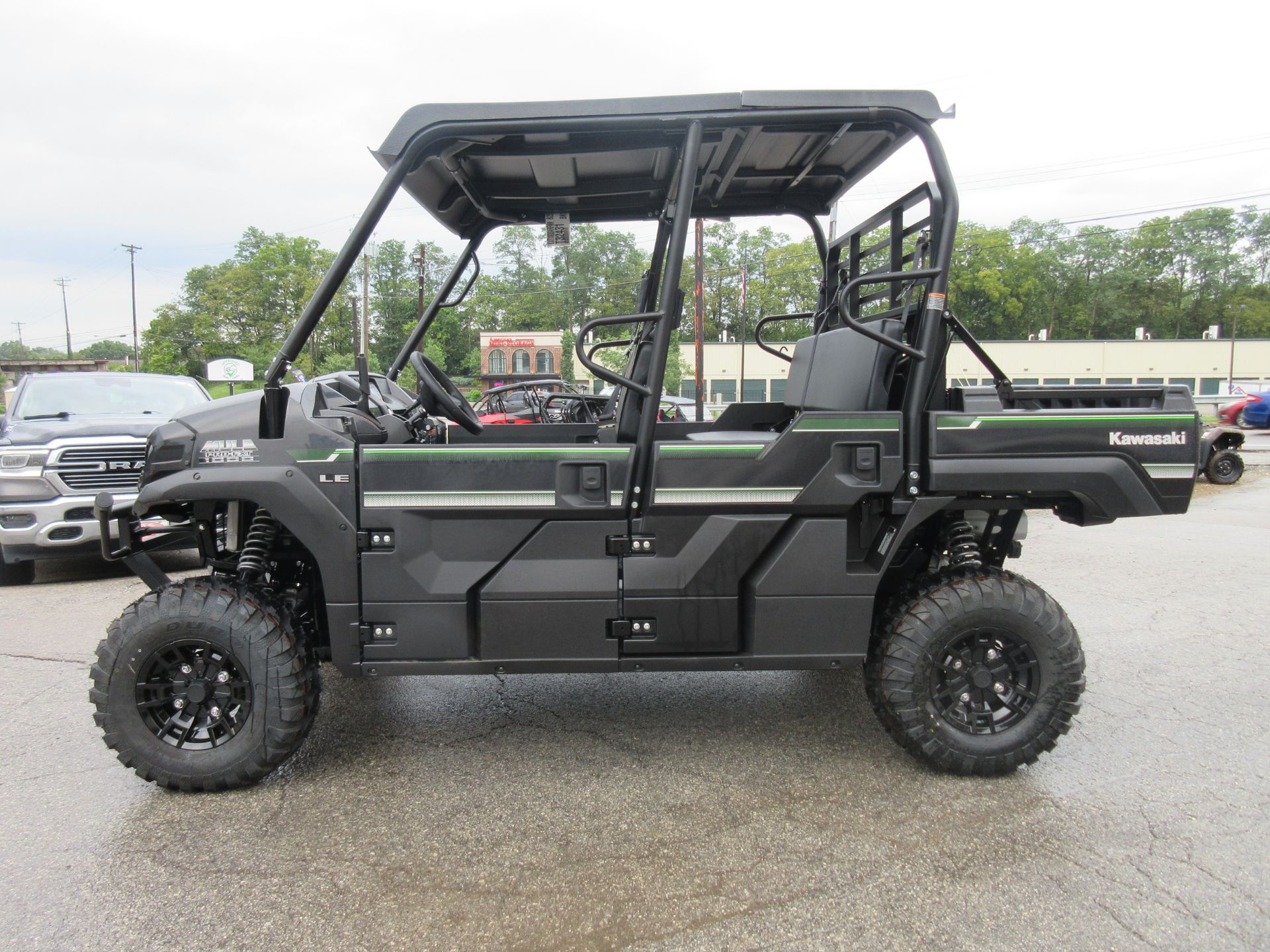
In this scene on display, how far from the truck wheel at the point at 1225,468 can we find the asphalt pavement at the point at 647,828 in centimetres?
1083

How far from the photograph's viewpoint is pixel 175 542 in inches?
137

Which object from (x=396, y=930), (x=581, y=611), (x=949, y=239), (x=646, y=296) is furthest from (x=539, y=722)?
(x=949, y=239)

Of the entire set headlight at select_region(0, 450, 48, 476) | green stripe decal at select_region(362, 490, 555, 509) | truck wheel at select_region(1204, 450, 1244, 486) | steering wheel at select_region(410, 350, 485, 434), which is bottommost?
truck wheel at select_region(1204, 450, 1244, 486)

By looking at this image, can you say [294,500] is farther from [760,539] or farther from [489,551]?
[760,539]

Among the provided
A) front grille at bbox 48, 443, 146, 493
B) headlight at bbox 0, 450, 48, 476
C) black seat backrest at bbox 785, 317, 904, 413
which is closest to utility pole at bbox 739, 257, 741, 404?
front grille at bbox 48, 443, 146, 493

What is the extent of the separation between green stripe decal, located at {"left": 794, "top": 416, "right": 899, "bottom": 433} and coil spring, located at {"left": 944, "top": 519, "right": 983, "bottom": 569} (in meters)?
0.66

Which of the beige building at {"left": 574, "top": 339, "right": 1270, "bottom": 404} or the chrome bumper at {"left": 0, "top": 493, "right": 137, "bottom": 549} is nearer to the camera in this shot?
the chrome bumper at {"left": 0, "top": 493, "right": 137, "bottom": 549}

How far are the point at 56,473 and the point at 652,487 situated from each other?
6128 millimetres

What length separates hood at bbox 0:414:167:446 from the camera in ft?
22.7

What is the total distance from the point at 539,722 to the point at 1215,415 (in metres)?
23.0

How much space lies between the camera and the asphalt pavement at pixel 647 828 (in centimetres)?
234

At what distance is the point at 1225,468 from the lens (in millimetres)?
13359

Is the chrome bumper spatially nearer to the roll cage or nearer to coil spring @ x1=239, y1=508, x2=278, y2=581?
coil spring @ x1=239, y1=508, x2=278, y2=581

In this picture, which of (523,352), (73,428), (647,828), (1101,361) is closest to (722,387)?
(523,352)
